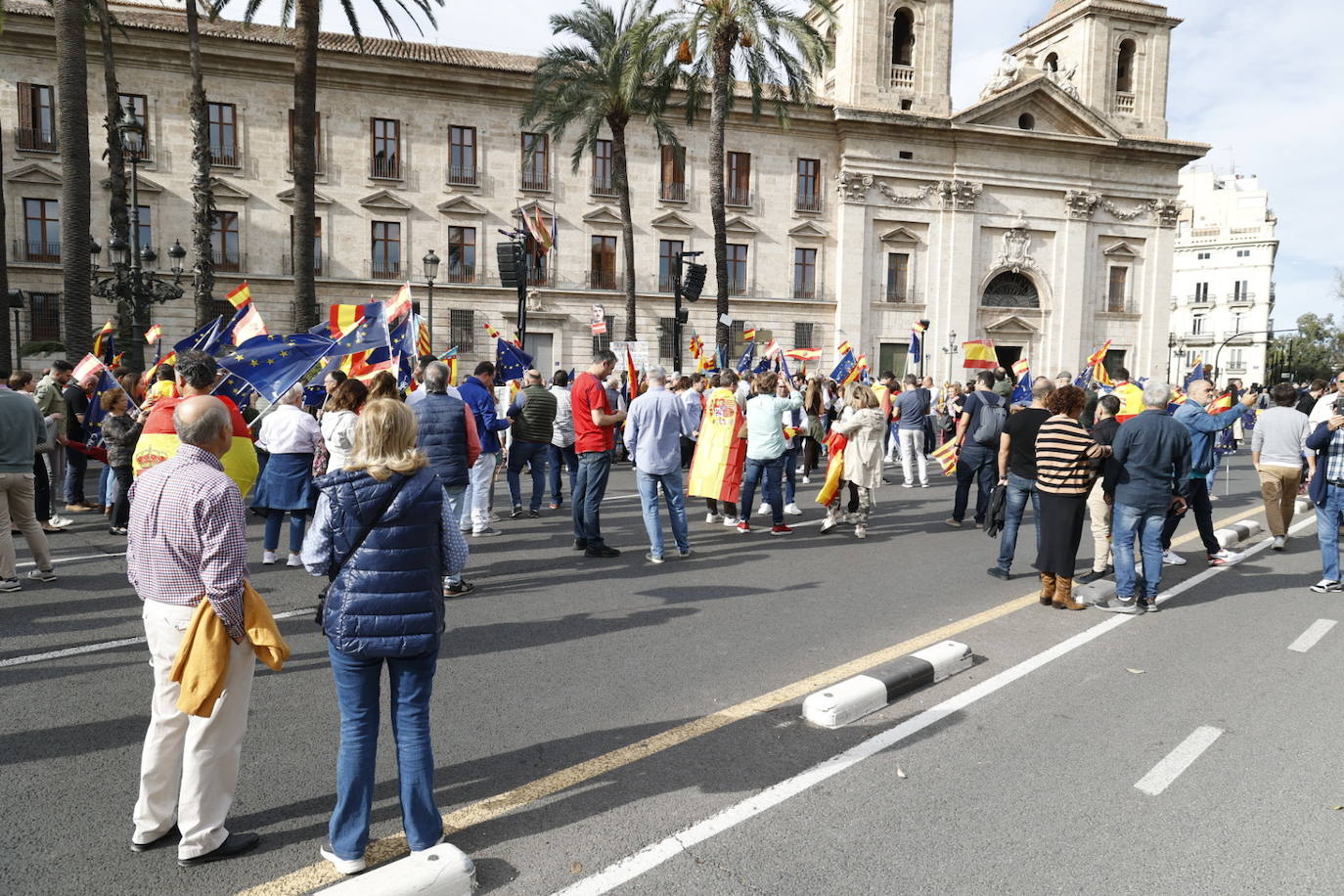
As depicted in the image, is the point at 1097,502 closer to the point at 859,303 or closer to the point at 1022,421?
the point at 1022,421

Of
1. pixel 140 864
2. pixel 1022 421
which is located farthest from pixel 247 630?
pixel 1022 421

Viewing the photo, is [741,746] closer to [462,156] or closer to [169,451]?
[169,451]

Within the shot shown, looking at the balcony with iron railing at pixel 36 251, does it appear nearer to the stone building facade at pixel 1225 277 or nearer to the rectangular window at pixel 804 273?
the rectangular window at pixel 804 273

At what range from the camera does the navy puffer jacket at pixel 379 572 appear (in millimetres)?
3119

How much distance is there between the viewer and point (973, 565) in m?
8.79

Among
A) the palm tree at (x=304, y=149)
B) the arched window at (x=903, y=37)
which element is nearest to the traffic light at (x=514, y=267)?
the palm tree at (x=304, y=149)

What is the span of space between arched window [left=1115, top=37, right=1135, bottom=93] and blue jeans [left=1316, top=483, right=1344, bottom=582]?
4493 cm

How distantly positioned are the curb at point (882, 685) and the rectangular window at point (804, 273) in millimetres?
34692

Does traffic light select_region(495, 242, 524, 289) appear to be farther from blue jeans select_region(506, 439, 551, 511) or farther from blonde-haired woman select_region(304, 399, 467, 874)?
blonde-haired woman select_region(304, 399, 467, 874)

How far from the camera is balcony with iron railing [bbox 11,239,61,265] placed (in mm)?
30234

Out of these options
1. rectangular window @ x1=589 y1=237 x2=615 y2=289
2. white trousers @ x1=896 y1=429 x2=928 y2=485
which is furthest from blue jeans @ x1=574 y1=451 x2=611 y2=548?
rectangular window @ x1=589 y1=237 x2=615 y2=289

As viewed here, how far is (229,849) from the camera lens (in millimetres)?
3309

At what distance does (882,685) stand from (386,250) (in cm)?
3291

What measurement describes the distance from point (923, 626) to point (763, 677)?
5.77 ft
